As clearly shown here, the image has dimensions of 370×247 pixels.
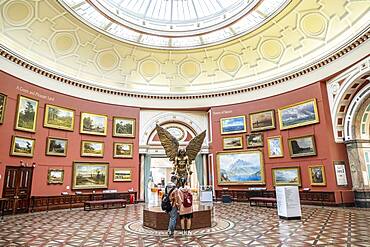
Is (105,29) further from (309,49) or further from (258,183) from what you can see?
(258,183)

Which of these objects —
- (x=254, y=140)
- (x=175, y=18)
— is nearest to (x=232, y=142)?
(x=254, y=140)

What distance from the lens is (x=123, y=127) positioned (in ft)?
62.9

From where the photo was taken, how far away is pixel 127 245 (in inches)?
259

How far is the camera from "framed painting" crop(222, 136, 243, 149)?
62.5 ft

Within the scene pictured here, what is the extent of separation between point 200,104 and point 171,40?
5662mm

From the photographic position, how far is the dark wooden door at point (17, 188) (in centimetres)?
1273

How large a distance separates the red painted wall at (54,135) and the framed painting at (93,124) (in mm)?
296

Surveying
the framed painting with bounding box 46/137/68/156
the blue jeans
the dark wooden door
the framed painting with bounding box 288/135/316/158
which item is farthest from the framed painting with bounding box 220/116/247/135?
the dark wooden door

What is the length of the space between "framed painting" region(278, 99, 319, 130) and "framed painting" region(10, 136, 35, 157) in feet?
52.5

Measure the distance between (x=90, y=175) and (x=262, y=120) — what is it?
42.5ft

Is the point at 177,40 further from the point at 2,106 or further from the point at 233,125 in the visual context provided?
the point at 2,106

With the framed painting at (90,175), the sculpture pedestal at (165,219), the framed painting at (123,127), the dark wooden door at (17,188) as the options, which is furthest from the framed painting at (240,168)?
the dark wooden door at (17,188)

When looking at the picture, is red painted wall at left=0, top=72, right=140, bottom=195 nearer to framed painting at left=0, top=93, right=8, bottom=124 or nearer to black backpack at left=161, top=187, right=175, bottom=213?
framed painting at left=0, top=93, right=8, bottom=124

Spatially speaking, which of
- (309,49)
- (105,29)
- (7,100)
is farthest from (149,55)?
(309,49)
